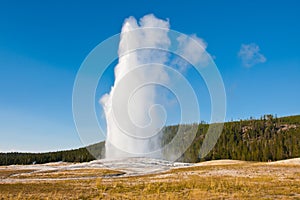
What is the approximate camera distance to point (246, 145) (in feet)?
412

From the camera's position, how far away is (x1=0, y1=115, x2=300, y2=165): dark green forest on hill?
109 metres

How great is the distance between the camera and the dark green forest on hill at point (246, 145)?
108706mm

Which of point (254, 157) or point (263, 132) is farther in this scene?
point (263, 132)

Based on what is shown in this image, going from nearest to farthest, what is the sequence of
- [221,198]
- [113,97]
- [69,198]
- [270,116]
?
[221,198], [69,198], [113,97], [270,116]

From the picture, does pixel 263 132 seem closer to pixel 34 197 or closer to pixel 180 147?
pixel 180 147

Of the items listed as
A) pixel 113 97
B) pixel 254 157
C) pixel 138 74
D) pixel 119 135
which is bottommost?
pixel 254 157

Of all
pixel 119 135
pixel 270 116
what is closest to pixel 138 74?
pixel 119 135

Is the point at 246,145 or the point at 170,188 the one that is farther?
the point at 246,145

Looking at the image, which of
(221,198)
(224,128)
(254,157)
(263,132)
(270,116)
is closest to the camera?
(221,198)

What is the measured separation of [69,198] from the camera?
2120 cm

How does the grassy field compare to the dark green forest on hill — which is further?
the dark green forest on hill

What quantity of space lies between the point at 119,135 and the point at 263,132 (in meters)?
94.8

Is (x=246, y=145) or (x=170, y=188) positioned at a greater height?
(x=246, y=145)

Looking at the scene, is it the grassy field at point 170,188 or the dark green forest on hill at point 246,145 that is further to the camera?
the dark green forest on hill at point 246,145
